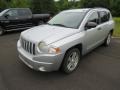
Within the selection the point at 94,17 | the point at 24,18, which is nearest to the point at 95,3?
the point at 24,18

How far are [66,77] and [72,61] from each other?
484 mm

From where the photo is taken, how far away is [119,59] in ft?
16.3

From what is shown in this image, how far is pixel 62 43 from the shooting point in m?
3.37

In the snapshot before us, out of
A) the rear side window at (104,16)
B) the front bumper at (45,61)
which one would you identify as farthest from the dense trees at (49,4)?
the front bumper at (45,61)

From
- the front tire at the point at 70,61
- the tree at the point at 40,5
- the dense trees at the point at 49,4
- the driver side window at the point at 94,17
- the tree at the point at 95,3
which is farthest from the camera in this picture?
the tree at the point at 95,3

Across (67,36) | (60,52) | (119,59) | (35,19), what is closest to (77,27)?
(67,36)

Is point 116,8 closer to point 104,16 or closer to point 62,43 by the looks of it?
point 104,16

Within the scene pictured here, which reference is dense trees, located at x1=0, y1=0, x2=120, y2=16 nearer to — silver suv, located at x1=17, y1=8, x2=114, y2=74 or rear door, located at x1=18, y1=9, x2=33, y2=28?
rear door, located at x1=18, y1=9, x2=33, y2=28

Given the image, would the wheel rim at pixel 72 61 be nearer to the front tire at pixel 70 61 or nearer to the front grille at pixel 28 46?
the front tire at pixel 70 61

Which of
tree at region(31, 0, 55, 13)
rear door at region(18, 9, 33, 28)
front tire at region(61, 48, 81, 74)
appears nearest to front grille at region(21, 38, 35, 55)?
front tire at region(61, 48, 81, 74)

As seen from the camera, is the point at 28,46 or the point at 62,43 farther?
the point at 28,46

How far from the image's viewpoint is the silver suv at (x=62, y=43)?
3.28 metres

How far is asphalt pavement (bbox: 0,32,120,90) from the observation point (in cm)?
337

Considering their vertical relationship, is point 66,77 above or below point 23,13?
below
